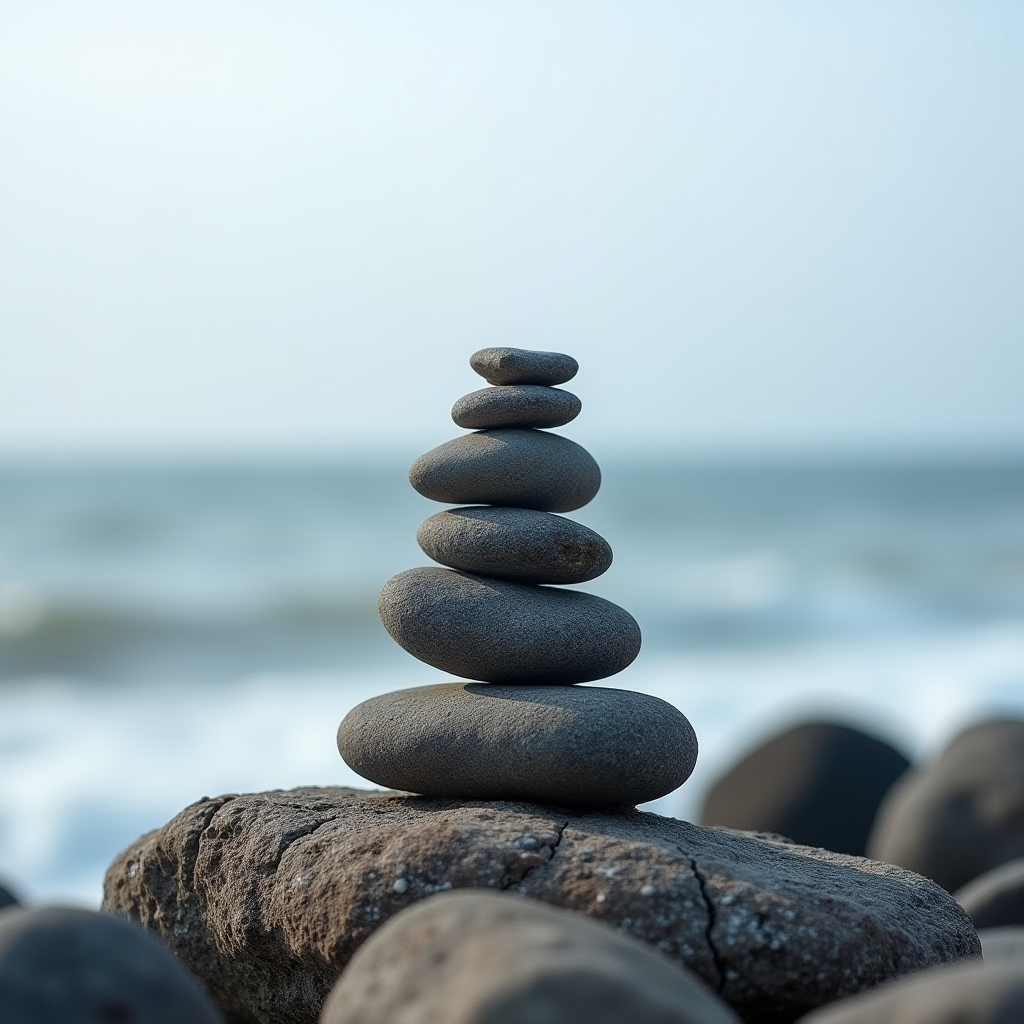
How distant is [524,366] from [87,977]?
2394 mm

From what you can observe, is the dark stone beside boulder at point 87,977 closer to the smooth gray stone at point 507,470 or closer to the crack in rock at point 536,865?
the crack in rock at point 536,865

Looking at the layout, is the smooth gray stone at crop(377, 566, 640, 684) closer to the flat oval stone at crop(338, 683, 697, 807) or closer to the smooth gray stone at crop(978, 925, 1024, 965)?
the flat oval stone at crop(338, 683, 697, 807)

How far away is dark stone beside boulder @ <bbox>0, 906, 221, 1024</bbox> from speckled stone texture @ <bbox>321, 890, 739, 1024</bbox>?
0.93 ft

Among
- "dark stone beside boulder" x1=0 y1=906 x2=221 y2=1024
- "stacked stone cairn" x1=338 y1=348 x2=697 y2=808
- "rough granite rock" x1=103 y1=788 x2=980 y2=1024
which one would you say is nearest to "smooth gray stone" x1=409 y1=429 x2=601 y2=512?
"stacked stone cairn" x1=338 y1=348 x2=697 y2=808

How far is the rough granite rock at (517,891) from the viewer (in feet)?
10.3

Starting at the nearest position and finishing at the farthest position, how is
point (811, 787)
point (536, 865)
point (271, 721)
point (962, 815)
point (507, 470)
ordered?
1. point (536, 865)
2. point (507, 470)
3. point (962, 815)
4. point (811, 787)
5. point (271, 721)

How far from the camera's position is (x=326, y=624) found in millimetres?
18141

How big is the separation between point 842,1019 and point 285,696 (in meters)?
12.5

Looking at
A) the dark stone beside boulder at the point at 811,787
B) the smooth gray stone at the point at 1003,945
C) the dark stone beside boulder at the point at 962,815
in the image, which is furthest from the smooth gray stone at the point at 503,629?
the dark stone beside boulder at the point at 811,787

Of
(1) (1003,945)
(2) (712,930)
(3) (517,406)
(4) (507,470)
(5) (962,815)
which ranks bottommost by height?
(5) (962,815)

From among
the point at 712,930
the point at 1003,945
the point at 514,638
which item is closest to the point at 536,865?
the point at 712,930

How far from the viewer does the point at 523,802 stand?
3844mm

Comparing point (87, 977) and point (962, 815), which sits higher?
point (87, 977)

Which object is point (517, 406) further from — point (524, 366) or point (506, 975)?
point (506, 975)
